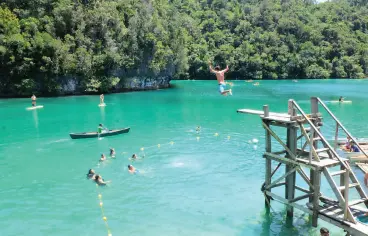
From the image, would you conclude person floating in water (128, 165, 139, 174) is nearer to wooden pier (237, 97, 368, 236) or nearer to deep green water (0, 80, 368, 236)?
deep green water (0, 80, 368, 236)

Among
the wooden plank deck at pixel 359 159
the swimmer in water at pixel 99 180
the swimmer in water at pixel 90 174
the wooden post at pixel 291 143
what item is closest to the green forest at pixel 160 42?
the swimmer in water at pixel 90 174

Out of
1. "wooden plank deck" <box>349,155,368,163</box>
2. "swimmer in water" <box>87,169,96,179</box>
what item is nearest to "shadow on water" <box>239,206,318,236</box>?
"wooden plank deck" <box>349,155,368,163</box>

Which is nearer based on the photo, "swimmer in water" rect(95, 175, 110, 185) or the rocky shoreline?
"swimmer in water" rect(95, 175, 110, 185)

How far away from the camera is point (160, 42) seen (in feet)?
Answer: 323

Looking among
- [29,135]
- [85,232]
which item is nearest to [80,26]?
[29,135]

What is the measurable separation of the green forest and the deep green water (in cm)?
3317

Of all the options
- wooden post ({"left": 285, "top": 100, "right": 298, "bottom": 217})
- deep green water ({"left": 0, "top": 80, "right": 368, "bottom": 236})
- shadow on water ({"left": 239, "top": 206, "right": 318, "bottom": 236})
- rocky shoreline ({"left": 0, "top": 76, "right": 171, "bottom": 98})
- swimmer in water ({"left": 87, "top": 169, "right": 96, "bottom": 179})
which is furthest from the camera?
rocky shoreline ({"left": 0, "top": 76, "right": 171, "bottom": 98})

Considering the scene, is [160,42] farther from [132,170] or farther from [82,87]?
[132,170]

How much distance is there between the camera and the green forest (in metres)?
77.8

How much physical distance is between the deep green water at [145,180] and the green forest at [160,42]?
109 ft

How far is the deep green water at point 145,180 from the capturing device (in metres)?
18.0

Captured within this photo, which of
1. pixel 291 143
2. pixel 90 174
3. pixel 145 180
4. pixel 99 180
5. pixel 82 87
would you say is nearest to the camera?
pixel 291 143

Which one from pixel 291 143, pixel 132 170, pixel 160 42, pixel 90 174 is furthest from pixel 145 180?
pixel 160 42

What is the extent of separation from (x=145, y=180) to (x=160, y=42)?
78.1 meters
